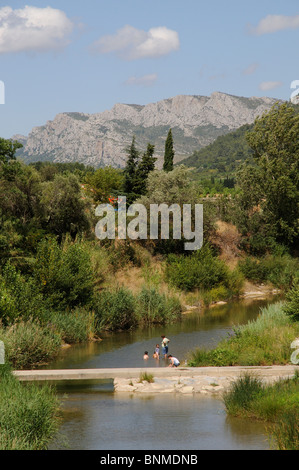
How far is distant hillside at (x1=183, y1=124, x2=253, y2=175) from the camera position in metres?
161

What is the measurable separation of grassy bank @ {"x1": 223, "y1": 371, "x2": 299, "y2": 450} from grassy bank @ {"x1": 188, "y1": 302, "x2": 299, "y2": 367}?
12.0ft

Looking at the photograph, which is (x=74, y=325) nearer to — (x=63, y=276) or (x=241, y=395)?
(x=63, y=276)

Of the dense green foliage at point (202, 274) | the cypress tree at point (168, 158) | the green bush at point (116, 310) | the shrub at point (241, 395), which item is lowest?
the shrub at point (241, 395)

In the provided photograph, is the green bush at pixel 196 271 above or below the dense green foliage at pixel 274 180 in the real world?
below

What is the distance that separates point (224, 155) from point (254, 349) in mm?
162596

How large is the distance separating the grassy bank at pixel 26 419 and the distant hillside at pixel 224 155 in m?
138

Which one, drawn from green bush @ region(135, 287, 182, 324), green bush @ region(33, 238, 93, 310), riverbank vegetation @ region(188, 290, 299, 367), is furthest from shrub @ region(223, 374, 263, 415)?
green bush @ region(135, 287, 182, 324)

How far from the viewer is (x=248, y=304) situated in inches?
1615

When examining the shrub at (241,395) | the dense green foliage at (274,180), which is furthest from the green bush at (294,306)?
the dense green foliage at (274,180)

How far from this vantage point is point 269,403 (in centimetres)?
1544

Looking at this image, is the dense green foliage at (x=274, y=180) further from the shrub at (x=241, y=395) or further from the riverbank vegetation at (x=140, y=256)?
the shrub at (x=241, y=395)

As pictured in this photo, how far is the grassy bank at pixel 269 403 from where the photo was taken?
44.7 feet

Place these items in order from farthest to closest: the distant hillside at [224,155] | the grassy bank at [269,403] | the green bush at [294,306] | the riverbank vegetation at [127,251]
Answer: the distant hillside at [224,155], the riverbank vegetation at [127,251], the green bush at [294,306], the grassy bank at [269,403]
